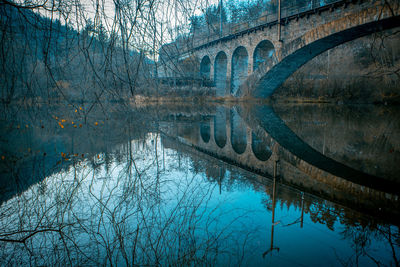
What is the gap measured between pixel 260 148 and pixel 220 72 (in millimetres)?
20059

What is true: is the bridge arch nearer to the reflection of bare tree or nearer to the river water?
the river water

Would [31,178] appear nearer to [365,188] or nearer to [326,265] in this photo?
[326,265]

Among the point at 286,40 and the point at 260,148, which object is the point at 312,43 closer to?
the point at 286,40

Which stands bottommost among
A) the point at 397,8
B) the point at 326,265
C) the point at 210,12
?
the point at 326,265

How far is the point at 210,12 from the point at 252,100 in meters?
18.5

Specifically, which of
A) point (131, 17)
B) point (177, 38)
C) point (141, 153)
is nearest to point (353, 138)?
point (141, 153)

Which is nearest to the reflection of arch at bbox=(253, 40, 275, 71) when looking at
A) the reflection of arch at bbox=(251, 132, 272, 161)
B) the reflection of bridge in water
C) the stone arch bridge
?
the stone arch bridge

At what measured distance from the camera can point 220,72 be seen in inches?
909

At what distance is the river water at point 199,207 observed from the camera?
1.36 m

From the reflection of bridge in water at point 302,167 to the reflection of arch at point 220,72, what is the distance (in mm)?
18672

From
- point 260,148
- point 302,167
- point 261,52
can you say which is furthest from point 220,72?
point 302,167

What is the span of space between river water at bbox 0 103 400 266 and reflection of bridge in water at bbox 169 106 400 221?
2cm

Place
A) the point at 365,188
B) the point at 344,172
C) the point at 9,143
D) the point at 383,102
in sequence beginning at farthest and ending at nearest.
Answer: the point at 383,102, the point at 9,143, the point at 344,172, the point at 365,188

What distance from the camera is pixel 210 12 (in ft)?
6.25
